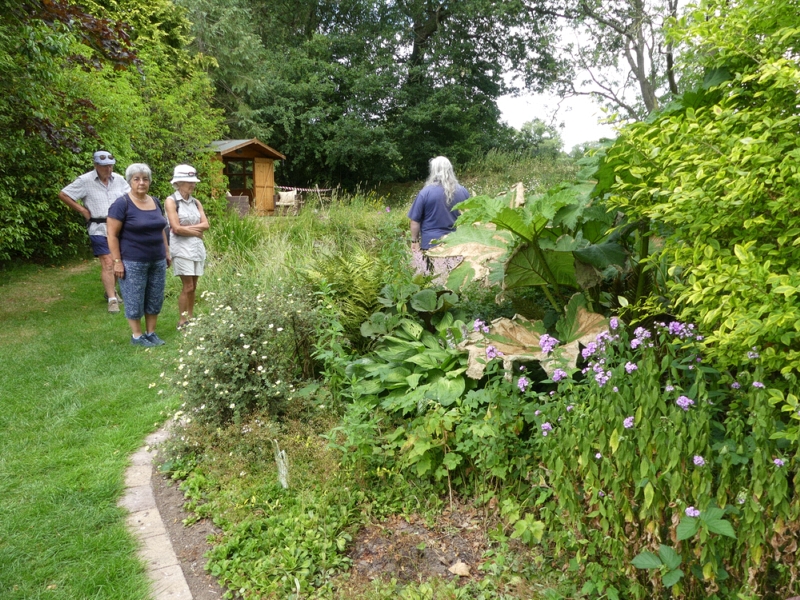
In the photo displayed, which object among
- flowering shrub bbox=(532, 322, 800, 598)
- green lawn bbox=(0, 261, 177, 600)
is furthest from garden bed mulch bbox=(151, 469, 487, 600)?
flowering shrub bbox=(532, 322, 800, 598)

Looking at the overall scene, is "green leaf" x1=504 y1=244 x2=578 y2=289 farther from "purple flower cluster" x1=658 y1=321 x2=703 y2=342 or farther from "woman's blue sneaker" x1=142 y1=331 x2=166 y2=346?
"woman's blue sneaker" x1=142 y1=331 x2=166 y2=346

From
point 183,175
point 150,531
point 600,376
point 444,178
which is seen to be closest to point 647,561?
point 600,376

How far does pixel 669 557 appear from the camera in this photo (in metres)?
1.70

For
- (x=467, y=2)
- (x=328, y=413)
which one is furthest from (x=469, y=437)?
(x=467, y=2)

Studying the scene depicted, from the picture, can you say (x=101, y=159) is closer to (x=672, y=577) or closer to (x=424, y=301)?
(x=424, y=301)

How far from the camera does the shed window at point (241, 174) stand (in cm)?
2230

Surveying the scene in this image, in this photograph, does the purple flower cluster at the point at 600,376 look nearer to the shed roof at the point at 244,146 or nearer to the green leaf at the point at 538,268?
the green leaf at the point at 538,268

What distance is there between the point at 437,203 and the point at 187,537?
379cm

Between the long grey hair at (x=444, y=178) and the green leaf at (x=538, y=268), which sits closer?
the green leaf at (x=538, y=268)

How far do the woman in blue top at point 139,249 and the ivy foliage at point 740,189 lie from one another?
14.6 ft

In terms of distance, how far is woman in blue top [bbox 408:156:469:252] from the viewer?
5.55 meters

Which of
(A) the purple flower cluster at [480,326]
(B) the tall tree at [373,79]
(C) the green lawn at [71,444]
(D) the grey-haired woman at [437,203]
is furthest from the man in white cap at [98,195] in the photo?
(B) the tall tree at [373,79]

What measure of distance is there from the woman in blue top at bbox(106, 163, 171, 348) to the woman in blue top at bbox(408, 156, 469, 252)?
2480mm

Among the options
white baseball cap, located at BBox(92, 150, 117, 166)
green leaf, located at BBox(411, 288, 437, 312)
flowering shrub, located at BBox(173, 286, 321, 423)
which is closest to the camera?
flowering shrub, located at BBox(173, 286, 321, 423)
